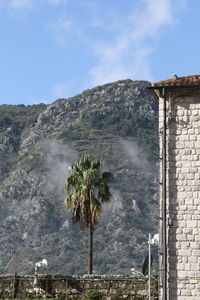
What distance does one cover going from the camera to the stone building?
90.2 ft

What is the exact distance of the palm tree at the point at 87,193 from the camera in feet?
138

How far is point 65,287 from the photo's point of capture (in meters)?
35.0

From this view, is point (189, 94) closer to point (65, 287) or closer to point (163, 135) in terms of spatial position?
point (163, 135)

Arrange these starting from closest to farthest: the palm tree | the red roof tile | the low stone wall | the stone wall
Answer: the stone wall
the red roof tile
the low stone wall
the palm tree

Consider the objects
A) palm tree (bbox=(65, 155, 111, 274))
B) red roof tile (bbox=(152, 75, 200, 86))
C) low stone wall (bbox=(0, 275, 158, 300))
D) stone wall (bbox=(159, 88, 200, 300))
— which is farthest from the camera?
palm tree (bbox=(65, 155, 111, 274))

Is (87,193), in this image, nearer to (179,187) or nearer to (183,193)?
(179,187)

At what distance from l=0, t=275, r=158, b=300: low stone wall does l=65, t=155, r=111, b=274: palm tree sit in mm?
5823

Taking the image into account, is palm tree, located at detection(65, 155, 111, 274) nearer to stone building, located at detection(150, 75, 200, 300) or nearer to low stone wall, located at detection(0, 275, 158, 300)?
low stone wall, located at detection(0, 275, 158, 300)

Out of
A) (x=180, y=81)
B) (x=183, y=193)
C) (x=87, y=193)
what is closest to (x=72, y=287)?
(x=87, y=193)

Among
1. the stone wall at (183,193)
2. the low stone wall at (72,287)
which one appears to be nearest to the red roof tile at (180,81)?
the stone wall at (183,193)

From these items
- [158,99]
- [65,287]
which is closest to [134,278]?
[65,287]

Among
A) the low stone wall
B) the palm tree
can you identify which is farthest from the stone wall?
the palm tree

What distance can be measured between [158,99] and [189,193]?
15.7 feet

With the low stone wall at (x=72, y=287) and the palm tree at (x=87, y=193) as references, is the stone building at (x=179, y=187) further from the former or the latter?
the palm tree at (x=87, y=193)
